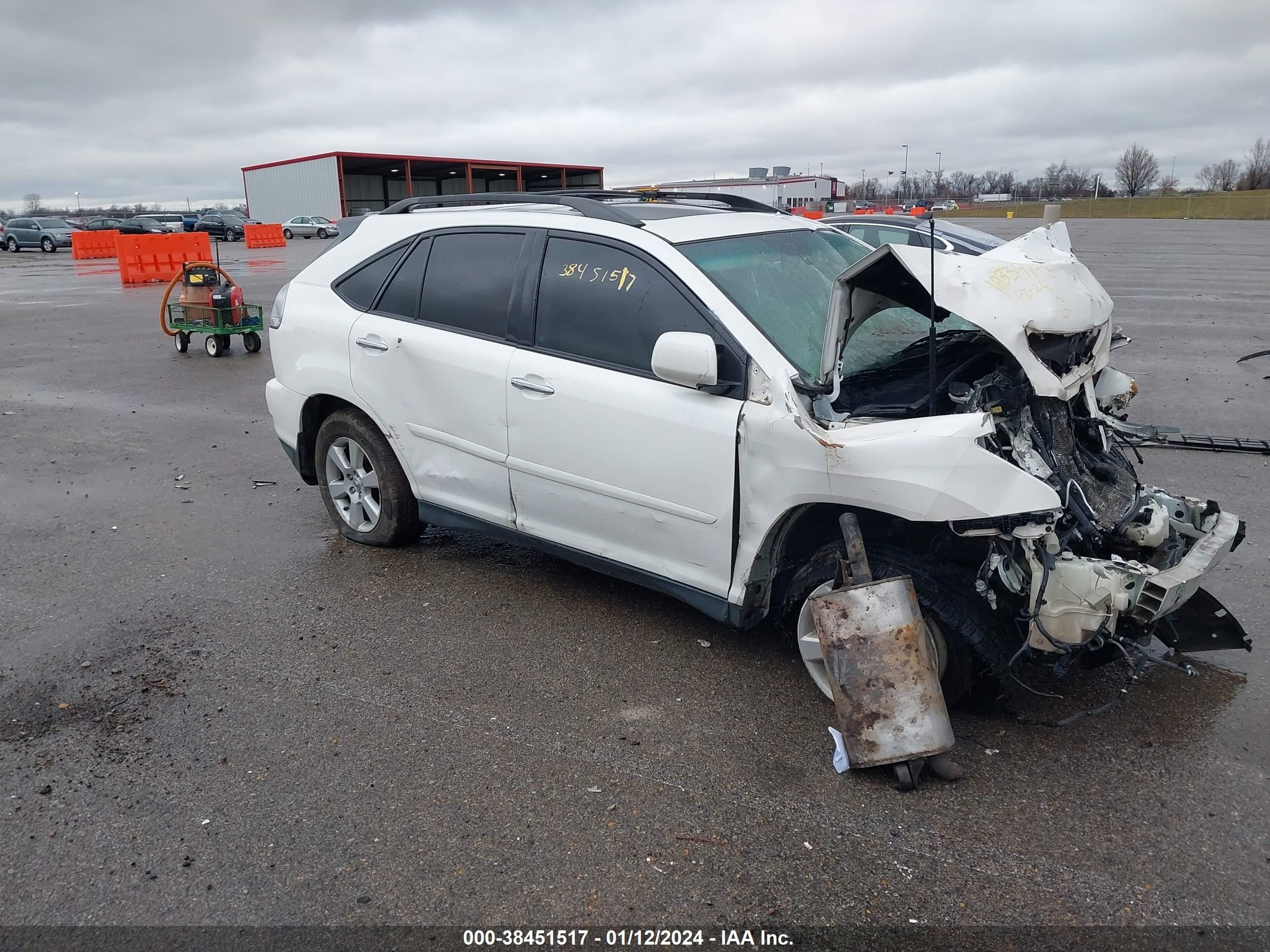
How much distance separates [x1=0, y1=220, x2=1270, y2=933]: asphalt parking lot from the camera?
276 cm

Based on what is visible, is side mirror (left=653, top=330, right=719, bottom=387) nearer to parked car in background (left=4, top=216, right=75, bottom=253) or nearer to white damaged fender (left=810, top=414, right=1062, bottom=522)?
white damaged fender (left=810, top=414, right=1062, bottom=522)

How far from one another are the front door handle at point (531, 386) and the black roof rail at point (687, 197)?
1278 mm

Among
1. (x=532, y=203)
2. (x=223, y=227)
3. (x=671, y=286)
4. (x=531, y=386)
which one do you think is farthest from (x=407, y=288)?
(x=223, y=227)

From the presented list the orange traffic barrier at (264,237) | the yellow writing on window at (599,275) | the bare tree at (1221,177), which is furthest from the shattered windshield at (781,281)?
the bare tree at (1221,177)

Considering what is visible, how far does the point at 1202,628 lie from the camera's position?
373 centimetres

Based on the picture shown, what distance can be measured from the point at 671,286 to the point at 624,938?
7.92ft

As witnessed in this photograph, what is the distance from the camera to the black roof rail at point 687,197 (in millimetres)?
5270

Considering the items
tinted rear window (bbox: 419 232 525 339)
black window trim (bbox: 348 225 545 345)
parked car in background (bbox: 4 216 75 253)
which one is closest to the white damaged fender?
black window trim (bbox: 348 225 545 345)

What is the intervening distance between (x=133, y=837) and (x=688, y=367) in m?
2.41

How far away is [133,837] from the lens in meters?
3.04

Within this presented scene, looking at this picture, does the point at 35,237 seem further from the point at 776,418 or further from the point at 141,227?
the point at 776,418

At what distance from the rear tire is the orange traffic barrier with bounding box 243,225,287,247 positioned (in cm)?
4250

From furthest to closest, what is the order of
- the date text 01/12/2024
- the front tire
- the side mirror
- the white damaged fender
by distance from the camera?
the front tire < the side mirror < the white damaged fender < the date text 01/12/2024

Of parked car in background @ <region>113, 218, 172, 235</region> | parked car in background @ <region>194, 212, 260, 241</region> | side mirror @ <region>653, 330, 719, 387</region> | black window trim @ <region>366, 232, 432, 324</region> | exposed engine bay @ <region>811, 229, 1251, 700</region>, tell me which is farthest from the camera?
parked car in background @ <region>194, 212, 260, 241</region>
